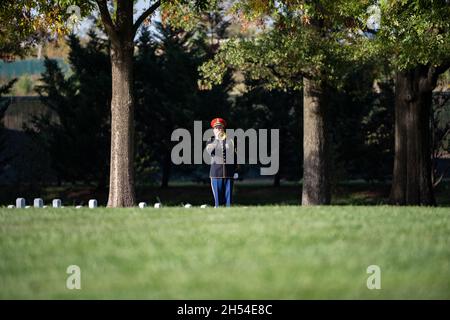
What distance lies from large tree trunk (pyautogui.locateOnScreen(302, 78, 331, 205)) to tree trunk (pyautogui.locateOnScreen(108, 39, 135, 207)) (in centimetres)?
705

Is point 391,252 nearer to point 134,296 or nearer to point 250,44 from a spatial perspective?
point 134,296

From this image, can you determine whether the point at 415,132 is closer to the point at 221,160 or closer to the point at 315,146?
the point at 315,146

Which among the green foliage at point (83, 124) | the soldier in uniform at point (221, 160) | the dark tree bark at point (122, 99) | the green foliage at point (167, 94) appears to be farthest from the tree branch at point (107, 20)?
the green foliage at point (167, 94)

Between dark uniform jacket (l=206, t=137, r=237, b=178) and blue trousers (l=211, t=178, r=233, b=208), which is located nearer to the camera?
dark uniform jacket (l=206, t=137, r=237, b=178)

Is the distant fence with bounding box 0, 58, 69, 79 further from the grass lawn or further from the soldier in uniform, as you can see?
the grass lawn

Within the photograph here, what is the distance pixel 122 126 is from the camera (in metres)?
24.1

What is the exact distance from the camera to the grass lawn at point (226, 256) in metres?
8.92

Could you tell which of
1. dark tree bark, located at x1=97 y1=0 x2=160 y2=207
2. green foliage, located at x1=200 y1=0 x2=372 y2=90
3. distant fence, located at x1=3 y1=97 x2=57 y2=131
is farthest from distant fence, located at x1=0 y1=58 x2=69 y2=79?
dark tree bark, located at x1=97 y1=0 x2=160 y2=207

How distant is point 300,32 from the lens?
27.7 meters

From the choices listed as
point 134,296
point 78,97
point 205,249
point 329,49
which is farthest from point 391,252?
point 78,97

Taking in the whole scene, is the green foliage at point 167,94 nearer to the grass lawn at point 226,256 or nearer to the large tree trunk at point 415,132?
the large tree trunk at point 415,132

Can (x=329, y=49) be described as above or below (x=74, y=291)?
above

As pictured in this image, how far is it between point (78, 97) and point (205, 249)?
92.2 feet

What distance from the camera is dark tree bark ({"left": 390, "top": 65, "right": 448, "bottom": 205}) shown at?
2900 cm
